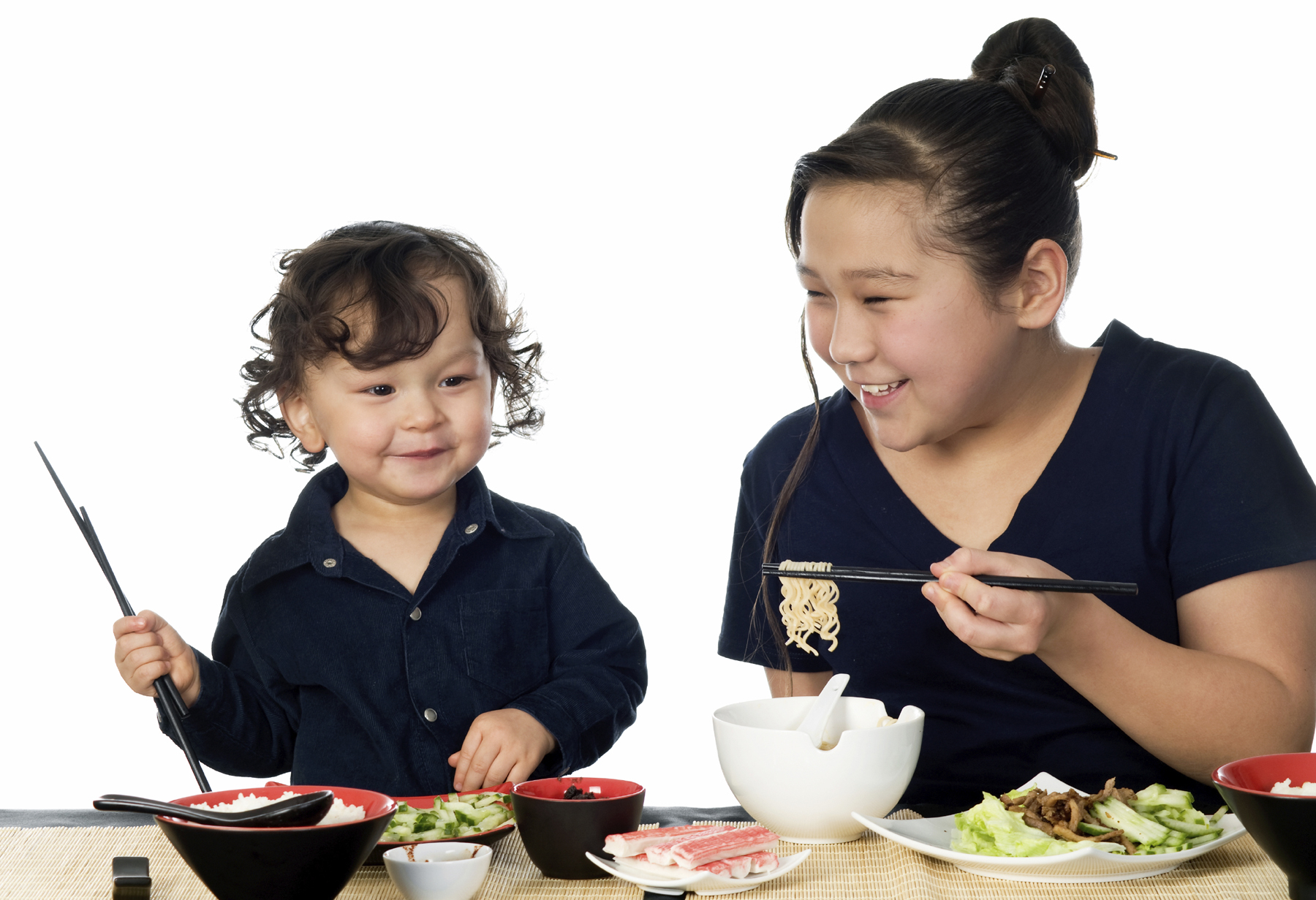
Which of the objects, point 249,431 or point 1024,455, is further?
point 249,431

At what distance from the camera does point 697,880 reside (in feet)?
2.78

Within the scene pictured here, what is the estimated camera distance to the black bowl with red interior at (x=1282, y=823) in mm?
747

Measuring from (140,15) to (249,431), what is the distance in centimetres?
182

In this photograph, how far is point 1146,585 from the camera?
1.31 meters

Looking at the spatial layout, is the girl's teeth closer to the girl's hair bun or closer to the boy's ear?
the girl's hair bun

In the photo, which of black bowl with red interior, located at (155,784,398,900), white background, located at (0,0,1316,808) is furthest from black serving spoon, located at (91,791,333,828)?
white background, located at (0,0,1316,808)

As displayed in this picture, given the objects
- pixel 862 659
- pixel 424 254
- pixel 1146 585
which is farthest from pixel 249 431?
pixel 1146 585

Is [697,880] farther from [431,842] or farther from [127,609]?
[127,609]

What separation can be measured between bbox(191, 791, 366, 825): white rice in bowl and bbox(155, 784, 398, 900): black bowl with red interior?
0.08 m

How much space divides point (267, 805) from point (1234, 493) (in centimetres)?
103

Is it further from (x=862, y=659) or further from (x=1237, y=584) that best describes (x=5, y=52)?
(x=1237, y=584)

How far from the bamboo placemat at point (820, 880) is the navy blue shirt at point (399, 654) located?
36 cm

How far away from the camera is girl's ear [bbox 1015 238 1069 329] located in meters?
1.27

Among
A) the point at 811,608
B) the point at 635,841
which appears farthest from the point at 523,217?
the point at 635,841
